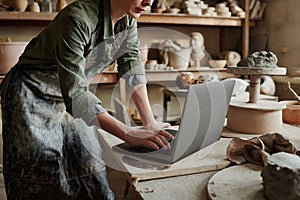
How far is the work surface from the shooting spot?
0.74 m

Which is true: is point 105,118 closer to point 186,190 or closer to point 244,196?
point 186,190

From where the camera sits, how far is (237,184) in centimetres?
75

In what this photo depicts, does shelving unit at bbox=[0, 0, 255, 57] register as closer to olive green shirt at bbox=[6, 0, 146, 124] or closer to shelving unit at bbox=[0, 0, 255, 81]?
shelving unit at bbox=[0, 0, 255, 81]

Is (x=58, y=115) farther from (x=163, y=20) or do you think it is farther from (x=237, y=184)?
(x=163, y=20)

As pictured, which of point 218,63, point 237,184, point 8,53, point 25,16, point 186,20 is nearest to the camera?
point 237,184

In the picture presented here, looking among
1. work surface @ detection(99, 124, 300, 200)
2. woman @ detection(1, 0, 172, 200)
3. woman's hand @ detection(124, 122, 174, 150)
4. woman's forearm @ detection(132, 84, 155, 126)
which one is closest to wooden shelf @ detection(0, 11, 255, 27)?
woman @ detection(1, 0, 172, 200)

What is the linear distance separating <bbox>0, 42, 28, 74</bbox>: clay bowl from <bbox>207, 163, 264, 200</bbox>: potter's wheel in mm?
1977

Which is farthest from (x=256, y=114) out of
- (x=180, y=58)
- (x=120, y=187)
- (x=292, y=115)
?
(x=180, y=58)

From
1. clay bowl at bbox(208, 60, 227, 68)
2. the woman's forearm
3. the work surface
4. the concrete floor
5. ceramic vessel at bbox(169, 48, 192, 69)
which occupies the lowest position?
the concrete floor

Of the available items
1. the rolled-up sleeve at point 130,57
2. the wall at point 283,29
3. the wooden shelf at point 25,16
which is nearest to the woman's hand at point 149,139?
the rolled-up sleeve at point 130,57

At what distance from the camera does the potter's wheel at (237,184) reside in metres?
0.69

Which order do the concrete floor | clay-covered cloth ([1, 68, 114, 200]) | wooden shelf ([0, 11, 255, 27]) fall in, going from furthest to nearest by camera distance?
wooden shelf ([0, 11, 255, 27]) < the concrete floor < clay-covered cloth ([1, 68, 114, 200])

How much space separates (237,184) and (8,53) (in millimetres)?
2069

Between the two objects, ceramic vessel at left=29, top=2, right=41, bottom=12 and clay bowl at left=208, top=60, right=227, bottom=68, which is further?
clay bowl at left=208, top=60, right=227, bottom=68
